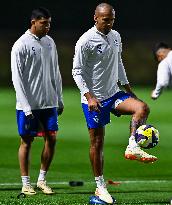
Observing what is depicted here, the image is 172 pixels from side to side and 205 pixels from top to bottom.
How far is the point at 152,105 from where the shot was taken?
3344 cm

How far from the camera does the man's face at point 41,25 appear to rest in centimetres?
1238

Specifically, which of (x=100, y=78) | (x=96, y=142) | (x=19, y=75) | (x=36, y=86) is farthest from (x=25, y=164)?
(x=100, y=78)

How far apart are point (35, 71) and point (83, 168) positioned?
3.84m

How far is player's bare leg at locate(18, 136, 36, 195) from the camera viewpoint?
12.3 metres

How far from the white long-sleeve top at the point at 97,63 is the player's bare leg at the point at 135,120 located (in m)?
0.36

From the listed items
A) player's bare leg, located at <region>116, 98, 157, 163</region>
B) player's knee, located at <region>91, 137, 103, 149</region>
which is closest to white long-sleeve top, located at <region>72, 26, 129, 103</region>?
player's bare leg, located at <region>116, 98, 157, 163</region>

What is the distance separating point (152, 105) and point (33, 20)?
69.8 ft

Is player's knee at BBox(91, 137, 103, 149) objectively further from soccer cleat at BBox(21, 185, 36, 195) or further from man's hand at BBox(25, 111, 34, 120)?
soccer cleat at BBox(21, 185, 36, 195)

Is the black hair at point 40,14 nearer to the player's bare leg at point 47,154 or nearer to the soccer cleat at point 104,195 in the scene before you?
the player's bare leg at point 47,154

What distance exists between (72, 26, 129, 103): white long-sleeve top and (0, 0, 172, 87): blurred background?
3181 cm

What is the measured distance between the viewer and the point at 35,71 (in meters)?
12.5

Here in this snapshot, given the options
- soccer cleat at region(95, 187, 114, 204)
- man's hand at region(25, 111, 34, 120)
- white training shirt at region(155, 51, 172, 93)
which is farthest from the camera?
white training shirt at region(155, 51, 172, 93)

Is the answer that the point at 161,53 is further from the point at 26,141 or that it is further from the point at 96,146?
the point at 96,146

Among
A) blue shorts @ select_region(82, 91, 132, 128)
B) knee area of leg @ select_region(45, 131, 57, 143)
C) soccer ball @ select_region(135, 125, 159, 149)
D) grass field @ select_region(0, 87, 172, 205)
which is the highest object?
blue shorts @ select_region(82, 91, 132, 128)
